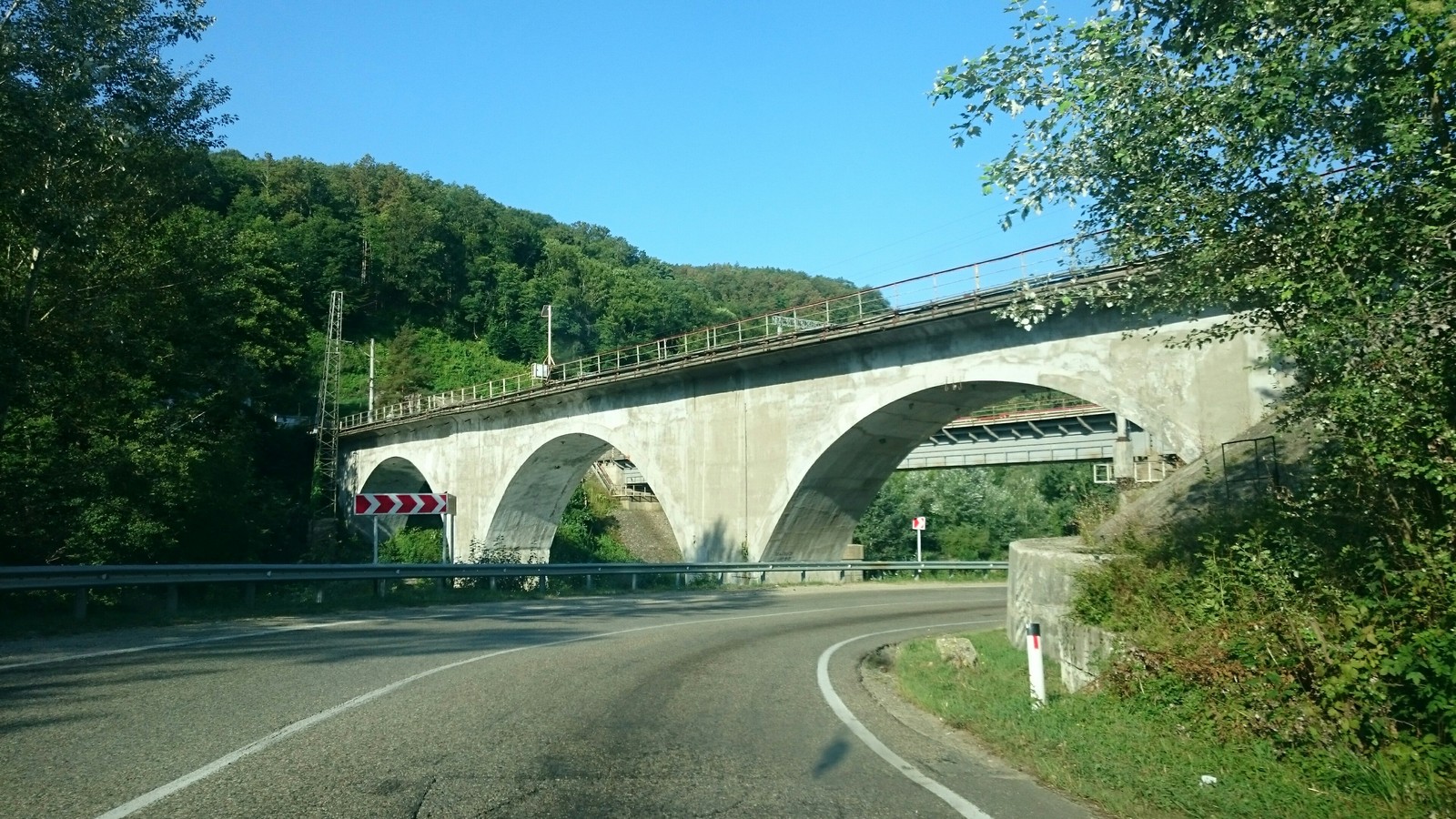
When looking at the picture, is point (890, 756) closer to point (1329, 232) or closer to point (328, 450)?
point (1329, 232)

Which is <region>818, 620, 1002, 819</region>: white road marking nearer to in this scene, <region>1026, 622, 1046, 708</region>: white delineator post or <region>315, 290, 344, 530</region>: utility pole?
<region>1026, 622, 1046, 708</region>: white delineator post

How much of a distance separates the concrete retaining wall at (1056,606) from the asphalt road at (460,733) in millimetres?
1801

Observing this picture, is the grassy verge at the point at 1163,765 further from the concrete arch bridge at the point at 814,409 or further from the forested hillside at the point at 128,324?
the forested hillside at the point at 128,324

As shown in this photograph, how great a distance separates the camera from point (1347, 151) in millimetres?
7273

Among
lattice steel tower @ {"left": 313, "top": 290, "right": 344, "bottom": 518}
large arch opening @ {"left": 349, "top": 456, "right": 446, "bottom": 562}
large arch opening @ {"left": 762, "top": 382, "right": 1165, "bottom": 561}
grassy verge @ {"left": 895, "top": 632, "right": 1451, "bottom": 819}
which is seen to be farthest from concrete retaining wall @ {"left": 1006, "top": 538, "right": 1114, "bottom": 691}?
lattice steel tower @ {"left": 313, "top": 290, "right": 344, "bottom": 518}

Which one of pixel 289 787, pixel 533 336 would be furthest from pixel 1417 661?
pixel 533 336

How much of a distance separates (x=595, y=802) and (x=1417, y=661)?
15.7 ft

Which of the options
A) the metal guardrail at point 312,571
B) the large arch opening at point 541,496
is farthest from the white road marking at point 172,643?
the large arch opening at point 541,496

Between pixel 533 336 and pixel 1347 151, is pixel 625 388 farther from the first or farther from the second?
pixel 533 336

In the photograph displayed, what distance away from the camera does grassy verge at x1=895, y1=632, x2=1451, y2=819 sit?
569cm

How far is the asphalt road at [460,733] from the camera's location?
5527 mm

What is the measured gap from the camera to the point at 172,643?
1159cm

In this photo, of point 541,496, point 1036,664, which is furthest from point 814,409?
point 1036,664

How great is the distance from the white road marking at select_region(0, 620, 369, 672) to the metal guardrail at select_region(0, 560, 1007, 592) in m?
2.23
